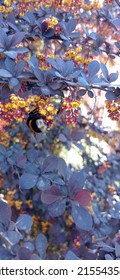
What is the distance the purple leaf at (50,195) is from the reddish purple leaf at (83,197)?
1.9 inches

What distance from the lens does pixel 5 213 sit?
88 cm

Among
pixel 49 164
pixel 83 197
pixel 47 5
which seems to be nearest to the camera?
pixel 83 197

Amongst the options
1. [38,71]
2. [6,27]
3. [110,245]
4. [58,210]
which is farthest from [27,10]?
[110,245]

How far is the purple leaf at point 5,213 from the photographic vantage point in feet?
2.86

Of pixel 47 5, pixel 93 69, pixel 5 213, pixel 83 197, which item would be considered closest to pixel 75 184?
pixel 83 197

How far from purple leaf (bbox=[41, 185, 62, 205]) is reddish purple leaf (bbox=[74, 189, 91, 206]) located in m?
0.05

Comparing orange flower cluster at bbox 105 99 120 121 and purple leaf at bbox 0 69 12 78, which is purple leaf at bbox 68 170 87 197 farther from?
purple leaf at bbox 0 69 12 78

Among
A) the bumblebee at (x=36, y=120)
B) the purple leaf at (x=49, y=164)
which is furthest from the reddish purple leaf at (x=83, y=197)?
the bumblebee at (x=36, y=120)

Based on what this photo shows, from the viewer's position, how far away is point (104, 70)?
3.13 ft

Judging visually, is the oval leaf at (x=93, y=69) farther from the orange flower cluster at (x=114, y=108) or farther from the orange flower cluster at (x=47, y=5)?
the orange flower cluster at (x=47, y=5)

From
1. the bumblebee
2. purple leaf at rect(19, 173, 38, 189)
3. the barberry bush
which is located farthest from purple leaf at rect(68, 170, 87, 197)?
the bumblebee

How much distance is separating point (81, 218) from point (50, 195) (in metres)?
0.09

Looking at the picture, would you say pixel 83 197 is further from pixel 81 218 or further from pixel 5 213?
pixel 5 213

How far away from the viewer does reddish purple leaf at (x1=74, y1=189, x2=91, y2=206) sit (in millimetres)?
900
